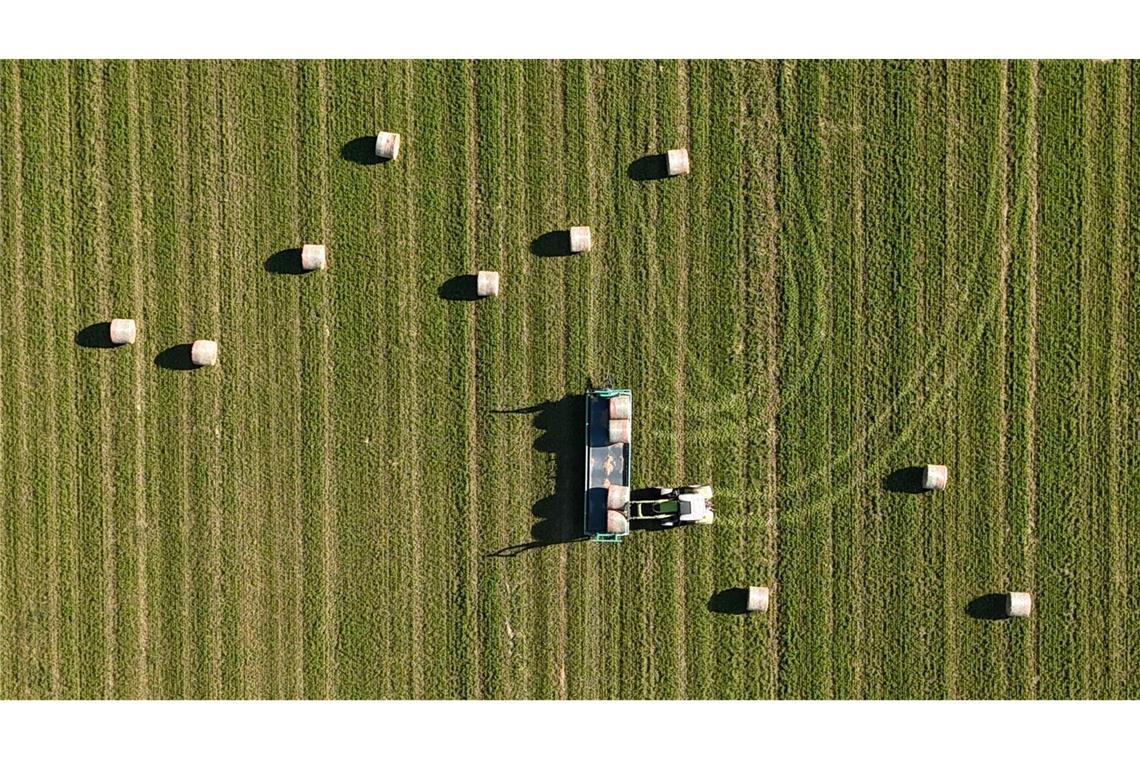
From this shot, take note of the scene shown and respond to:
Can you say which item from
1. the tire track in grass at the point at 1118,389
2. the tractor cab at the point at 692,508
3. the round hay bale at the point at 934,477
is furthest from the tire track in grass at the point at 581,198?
the tire track in grass at the point at 1118,389

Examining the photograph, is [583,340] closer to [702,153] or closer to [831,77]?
[702,153]

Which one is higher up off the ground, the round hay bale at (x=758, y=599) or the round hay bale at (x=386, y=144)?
the round hay bale at (x=386, y=144)

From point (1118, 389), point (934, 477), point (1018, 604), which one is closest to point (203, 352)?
point (934, 477)

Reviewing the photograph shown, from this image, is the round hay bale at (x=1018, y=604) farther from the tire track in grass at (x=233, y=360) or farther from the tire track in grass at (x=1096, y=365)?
the tire track in grass at (x=233, y=360)

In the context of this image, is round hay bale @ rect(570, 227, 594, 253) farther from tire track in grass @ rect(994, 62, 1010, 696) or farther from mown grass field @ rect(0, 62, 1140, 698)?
tire track in grass @ rect(994, 62, 1010, 696)

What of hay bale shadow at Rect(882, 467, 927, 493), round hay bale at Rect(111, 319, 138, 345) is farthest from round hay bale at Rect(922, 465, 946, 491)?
round hay bale at Rect(111, 319, 138, 345)

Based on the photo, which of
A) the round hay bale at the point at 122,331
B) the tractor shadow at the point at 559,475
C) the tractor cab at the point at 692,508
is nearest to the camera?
the tractor cab at the point at 692,508

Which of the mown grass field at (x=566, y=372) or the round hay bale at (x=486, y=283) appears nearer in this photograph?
the round hay bale at (x=486, y=283)

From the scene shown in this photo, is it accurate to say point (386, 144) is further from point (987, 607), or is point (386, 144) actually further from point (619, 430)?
point (987, 607)
